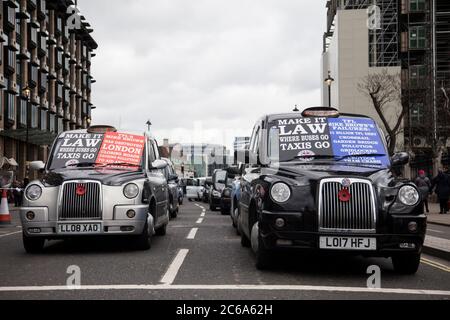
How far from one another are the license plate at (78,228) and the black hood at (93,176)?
2.11ft

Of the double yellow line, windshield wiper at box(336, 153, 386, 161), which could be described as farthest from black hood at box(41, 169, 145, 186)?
the double yellow line

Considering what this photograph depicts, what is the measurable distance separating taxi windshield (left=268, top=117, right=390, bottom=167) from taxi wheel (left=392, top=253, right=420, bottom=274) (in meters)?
1.29

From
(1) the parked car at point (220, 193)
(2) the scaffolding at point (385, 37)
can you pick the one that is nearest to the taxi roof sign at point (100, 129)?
(1) the parked car at point (220, 193)

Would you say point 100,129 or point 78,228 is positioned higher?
point 100,129

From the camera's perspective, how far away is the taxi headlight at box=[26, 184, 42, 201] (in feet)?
27.8

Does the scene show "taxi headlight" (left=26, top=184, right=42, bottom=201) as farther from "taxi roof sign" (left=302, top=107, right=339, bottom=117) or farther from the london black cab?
"taxi roof sign" (left=302, top=107, right=339, bottom=117)

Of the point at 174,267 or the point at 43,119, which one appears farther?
the point at 43,119

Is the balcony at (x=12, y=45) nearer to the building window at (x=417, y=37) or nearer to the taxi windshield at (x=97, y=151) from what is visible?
the taxi windshield at (x=97, y=151)

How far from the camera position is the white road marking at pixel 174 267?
628cm

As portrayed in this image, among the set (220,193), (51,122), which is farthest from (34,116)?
(220,193)

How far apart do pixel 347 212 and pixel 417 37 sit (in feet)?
180

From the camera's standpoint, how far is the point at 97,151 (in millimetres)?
9766

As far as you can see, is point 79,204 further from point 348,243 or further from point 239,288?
point 348,243
